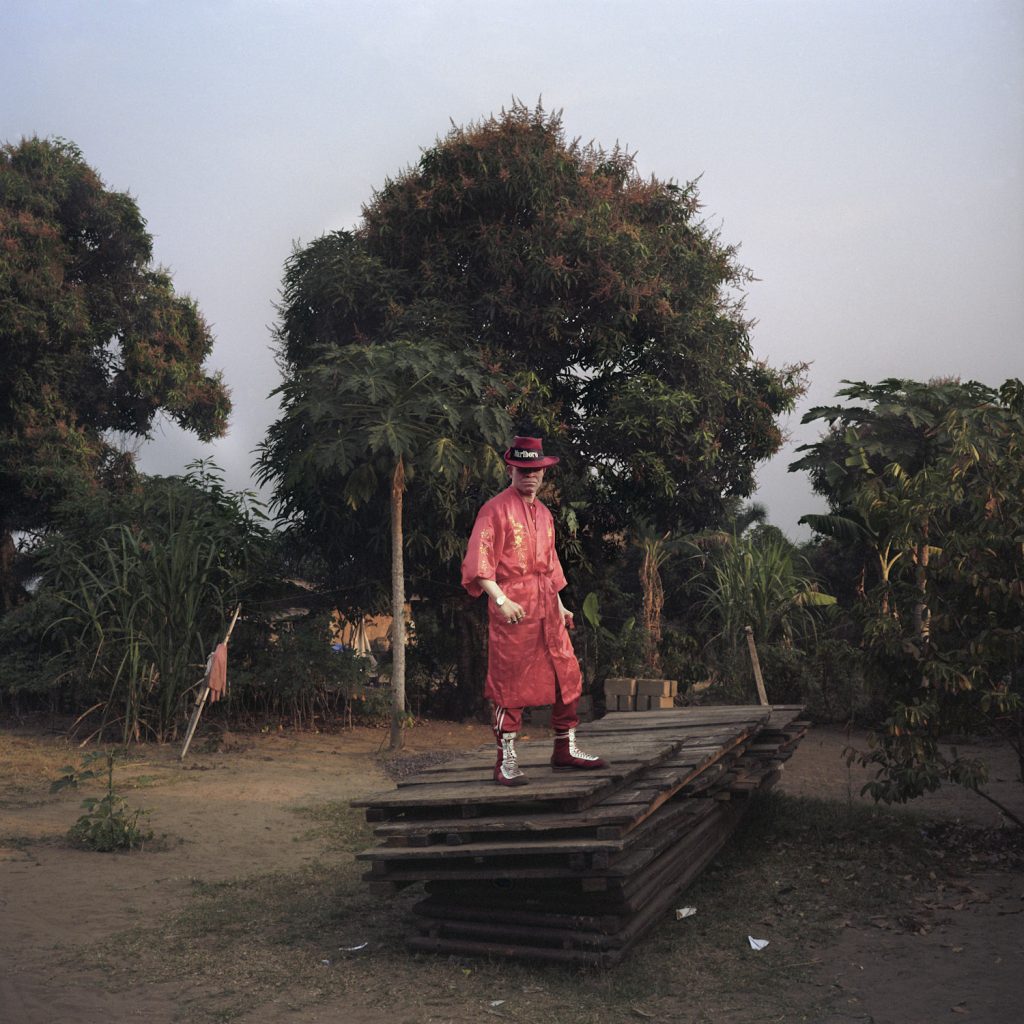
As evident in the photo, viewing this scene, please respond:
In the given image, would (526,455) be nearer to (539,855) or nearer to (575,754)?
(575,754)

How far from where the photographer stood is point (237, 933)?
5.68 metres

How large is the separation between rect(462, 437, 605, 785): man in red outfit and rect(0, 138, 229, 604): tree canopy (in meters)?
10.6

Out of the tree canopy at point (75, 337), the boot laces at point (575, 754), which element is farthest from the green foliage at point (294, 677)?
the boot laces at point (575, 754)

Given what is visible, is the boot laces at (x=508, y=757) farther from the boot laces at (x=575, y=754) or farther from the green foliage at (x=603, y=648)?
the green foliage at (x=603, y=648)

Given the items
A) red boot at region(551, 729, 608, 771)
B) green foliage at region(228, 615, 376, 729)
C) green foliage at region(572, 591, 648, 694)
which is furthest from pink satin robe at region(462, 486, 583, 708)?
green foliage at region(572, 591, 648, 694)

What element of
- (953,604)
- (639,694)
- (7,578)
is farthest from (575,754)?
(7,578)

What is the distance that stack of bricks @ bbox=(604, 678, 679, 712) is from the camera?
12.3 metres

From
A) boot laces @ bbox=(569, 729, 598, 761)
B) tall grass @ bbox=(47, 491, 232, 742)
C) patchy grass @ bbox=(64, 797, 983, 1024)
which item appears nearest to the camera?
patchy grass @ bbox=(64, 797, 983, 1024)

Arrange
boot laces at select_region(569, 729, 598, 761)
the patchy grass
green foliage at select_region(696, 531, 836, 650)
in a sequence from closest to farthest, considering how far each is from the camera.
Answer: the patchy grass → boot laces at select_region(569, 729, 598, 761) → green foliage at select_region(696, 531, 836, 650)

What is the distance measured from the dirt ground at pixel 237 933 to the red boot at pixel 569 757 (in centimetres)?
97

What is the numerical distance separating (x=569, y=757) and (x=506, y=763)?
1.37ft

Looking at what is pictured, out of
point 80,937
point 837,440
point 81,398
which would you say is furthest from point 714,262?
point 80,937

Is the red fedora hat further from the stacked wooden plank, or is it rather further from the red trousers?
the stacked wooden plank

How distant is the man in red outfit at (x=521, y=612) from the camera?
5449mm
